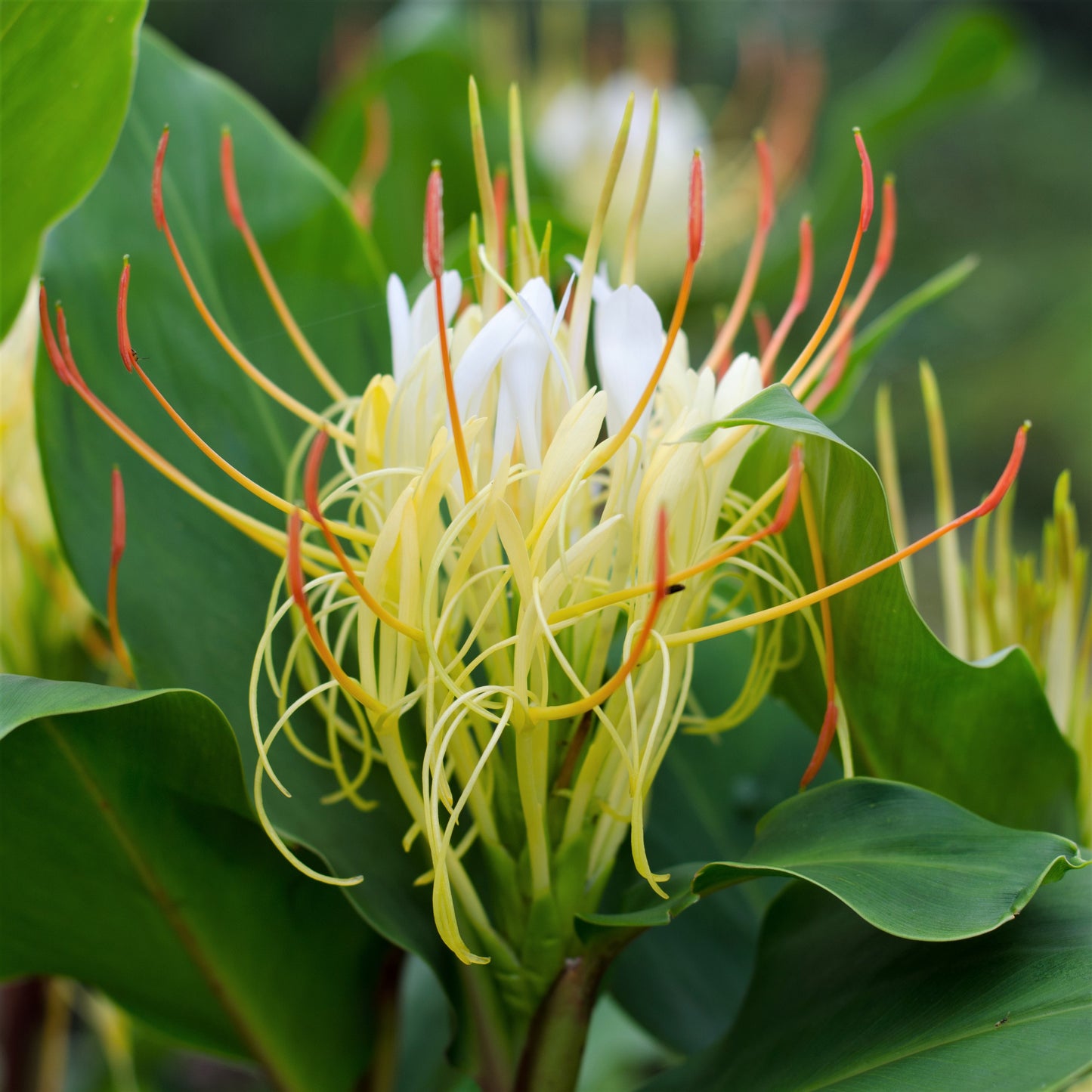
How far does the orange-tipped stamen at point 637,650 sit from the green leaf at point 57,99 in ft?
0.72

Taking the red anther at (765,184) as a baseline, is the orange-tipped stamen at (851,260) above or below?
below

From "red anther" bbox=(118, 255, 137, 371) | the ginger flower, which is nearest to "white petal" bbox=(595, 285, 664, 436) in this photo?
the ginger flower

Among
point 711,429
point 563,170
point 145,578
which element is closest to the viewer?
point 711,429

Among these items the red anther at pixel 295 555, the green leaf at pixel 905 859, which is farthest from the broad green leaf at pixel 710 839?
the red anther at pixel 295 555

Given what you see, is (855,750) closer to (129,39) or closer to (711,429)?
(711,429)

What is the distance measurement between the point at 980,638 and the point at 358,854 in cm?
24

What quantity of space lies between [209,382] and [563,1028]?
0.79ft

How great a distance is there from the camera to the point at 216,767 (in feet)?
0.98

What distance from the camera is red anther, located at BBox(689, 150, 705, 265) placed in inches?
10.0

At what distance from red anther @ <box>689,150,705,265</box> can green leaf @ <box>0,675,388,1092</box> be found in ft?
0.56

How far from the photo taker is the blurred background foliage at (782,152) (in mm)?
718

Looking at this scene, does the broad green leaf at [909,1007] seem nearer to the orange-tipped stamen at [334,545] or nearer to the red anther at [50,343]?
the orange-tipped stamen at [334,545]

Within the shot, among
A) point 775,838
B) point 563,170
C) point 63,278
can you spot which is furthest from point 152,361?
point 563,170

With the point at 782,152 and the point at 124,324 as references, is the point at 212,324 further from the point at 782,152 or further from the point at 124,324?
the point at 782,152
